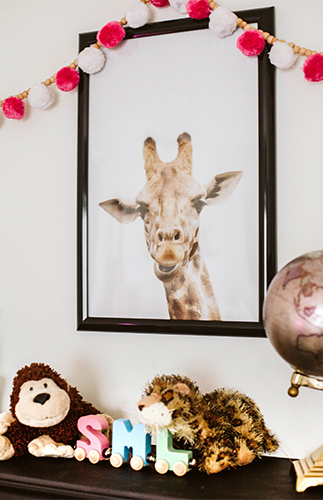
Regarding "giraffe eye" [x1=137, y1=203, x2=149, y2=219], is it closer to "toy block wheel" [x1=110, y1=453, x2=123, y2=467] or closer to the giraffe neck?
the giraffe neck

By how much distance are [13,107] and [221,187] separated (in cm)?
72

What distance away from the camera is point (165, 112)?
4.52 feet

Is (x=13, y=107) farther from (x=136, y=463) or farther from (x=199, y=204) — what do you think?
(x=136, y=463)

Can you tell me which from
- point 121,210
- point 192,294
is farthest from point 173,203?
point 192,294

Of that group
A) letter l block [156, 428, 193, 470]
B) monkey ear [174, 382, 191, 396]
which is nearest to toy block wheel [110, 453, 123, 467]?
letter l block [156, 428, 193, 470]

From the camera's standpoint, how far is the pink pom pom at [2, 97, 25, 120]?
1480 mm

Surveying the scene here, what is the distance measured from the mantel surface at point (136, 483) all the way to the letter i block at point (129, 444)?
0.9 inches

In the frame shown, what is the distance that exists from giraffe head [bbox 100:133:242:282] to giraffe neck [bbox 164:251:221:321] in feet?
0.07

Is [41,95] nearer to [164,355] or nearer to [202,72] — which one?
[202,72]

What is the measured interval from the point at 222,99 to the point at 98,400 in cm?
97

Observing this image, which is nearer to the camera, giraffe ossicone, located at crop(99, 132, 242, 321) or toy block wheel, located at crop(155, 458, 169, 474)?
toy block wheel, located at crop(155, 458, 169, 474)

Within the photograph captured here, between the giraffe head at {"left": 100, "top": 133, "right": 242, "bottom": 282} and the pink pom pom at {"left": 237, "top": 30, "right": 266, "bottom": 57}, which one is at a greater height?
the pink pom pom at {"left": 237, "top": 30, "right": 266, "bottom": 57}

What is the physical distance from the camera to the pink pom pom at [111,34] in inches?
54.2

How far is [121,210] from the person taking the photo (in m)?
1.41
